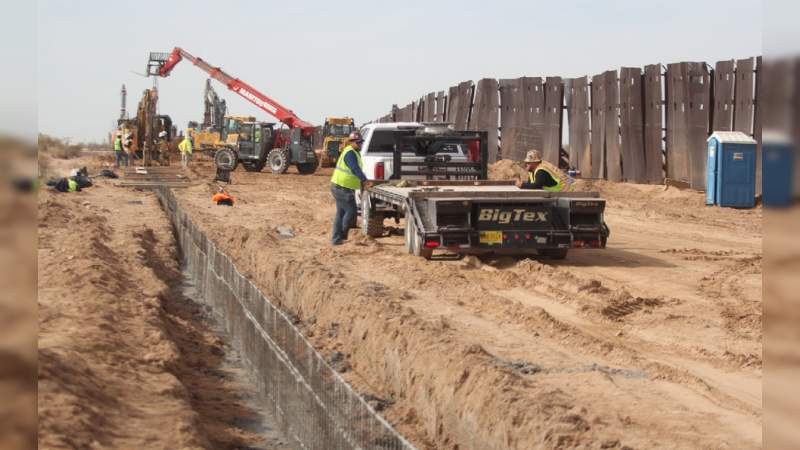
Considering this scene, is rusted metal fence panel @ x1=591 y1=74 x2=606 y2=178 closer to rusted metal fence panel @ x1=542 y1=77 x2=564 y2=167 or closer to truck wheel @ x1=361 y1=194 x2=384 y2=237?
rusted metal fence panel @ x1=542 y1=77 x2=564 y2=167

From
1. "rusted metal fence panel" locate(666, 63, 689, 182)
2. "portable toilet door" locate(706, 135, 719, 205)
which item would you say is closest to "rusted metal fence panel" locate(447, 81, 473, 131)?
"rusted metal fence panel" locate(666, 63, 689, 182)

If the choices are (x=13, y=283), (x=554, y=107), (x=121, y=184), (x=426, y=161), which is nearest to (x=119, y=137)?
(x=121, y=184)

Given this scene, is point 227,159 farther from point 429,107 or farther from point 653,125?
point 653,125

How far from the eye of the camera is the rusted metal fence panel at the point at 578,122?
27812mm

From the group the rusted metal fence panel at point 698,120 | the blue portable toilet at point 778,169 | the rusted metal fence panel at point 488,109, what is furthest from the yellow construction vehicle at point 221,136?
the blue portable toilet at point 778,169

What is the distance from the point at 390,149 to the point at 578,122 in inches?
497

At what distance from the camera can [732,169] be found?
20453mm

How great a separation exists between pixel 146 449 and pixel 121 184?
27654 mm

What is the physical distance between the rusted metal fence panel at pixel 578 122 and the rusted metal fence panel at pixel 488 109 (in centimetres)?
375

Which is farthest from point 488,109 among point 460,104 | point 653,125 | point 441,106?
point 653,125

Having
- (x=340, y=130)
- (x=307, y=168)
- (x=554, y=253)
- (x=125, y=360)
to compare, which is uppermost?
(x=340, y=130)

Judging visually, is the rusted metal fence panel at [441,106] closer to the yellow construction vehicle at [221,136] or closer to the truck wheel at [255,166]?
the truck wheel at [255,166]

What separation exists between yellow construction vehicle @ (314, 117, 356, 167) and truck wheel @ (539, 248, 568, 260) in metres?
28.0

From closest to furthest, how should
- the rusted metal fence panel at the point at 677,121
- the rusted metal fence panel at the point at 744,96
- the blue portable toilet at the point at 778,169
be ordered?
the blue portable toilet at the point at 778,169, the rusted metal fence panel at the point at 744,96, the rusted metal fence panel at the point at 677,121
